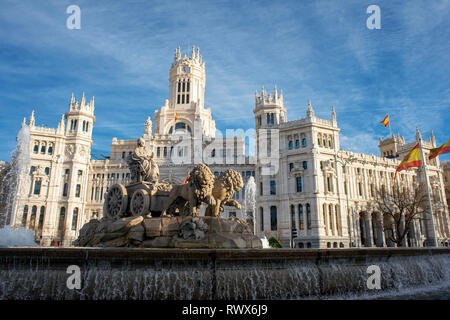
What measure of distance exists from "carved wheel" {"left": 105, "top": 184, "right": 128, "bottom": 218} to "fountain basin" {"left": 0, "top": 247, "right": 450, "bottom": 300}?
6.29 metres

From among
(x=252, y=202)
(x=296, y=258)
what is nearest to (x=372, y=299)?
(x=296, y=258)

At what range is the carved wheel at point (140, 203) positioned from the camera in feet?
48.5

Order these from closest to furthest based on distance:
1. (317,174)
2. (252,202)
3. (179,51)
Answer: (317,174)
(252,202)
(179,51)

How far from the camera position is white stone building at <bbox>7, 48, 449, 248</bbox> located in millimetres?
52875

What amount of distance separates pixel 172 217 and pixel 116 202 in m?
4.23

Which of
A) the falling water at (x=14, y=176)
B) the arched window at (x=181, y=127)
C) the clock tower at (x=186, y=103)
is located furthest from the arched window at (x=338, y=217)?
the falling water at (x=14, y=176)

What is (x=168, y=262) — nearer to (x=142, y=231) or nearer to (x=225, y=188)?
(x=142, y=231)

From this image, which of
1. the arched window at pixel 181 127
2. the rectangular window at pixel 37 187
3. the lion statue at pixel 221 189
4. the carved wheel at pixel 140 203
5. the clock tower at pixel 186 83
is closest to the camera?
the lion statue at pixel 221 189

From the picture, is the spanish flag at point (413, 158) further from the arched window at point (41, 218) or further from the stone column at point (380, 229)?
the arched window at point (41, 218)

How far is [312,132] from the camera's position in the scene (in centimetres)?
5456

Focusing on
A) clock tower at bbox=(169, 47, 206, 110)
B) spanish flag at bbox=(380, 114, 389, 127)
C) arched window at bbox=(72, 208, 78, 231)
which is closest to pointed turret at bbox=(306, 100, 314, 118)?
spanish flag at bbox=(380, 114, 389, 127)

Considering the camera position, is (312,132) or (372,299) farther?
(312,132)
